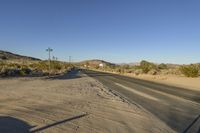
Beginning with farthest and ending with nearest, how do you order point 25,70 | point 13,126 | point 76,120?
point 25,70 → point 76,120 → point 13,126

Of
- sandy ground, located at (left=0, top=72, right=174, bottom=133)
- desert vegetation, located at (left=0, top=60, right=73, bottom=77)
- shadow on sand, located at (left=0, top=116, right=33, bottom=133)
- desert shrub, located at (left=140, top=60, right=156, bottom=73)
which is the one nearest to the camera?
shadow on sand, located at (left=0, top=116, right=33, bottom=133)

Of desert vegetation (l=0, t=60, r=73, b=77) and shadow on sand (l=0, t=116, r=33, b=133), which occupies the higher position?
desert vegetation (l=0, t=60, r=73, b=77)

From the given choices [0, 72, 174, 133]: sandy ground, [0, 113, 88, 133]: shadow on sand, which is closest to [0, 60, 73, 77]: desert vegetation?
[0, 72, 174, 133]: sandy ground

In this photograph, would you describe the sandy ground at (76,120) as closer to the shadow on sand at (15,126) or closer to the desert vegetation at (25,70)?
the shadow on sand at (15,126)

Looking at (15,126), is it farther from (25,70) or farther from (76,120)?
(25,70)

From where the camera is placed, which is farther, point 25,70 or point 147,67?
point 147,67

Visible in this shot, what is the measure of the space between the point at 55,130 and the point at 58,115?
258 cm

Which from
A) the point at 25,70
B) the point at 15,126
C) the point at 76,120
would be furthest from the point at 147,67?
the point at 15,126

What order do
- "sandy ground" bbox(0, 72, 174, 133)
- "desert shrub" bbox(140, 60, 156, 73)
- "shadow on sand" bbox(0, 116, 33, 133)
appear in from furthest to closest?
1. "desert shrub" bbox(140, 60, 156, 73)
2. "sandy ground" bbox(0, 72, 174, 133)
3. "shadow on sand" bbox(0, 116, 33, 133)

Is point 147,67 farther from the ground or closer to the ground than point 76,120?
farther from the ground

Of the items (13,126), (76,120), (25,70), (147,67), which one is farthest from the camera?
(147,67)

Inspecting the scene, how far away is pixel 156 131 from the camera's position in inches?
356

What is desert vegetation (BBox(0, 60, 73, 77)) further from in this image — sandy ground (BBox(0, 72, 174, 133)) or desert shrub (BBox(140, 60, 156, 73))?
sandy ground (BBox(0, 72, 174, 133))

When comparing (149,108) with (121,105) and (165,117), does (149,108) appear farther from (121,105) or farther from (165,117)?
(165,117)
